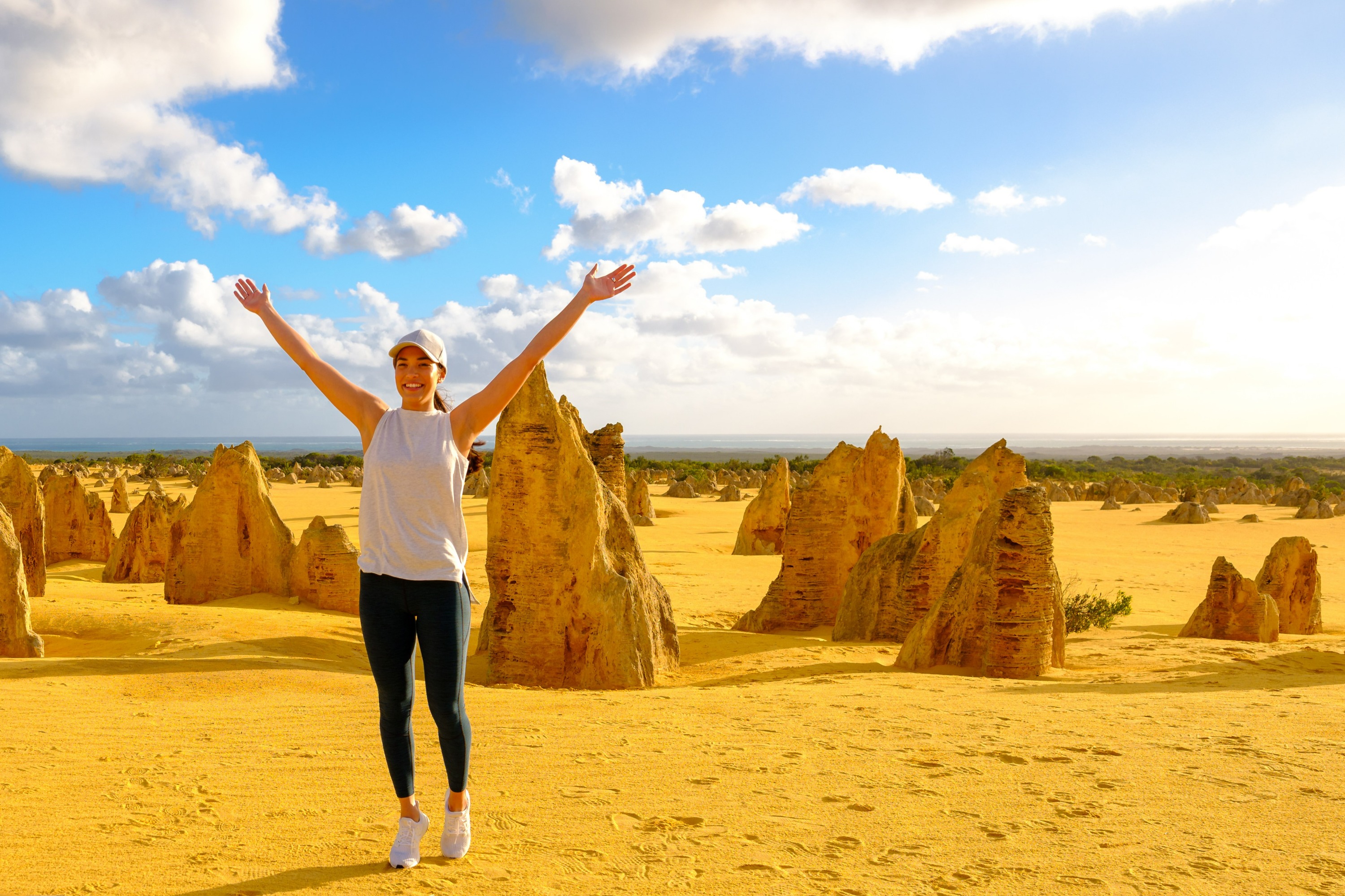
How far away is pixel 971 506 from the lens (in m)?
11.0

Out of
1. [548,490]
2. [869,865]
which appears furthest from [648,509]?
[869,865]

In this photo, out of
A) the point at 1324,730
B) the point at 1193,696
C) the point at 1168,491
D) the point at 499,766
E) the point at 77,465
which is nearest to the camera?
the point at 499,766

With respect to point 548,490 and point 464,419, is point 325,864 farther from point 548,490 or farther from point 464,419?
point 548,490

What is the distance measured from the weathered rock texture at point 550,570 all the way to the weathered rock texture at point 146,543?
29.5ft

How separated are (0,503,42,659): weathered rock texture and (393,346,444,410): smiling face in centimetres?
713

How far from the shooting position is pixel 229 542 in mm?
12500

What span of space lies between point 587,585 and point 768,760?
3.79 meters

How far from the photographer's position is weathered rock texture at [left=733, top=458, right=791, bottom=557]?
2173 cm

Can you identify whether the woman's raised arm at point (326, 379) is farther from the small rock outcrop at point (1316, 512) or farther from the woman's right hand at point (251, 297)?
the small rock outcrop at point (1316, 512)

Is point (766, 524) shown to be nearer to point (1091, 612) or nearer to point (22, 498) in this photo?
point (1091, 612)

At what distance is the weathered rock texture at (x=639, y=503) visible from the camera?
26.5m

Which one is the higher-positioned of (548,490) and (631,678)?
(548,490)

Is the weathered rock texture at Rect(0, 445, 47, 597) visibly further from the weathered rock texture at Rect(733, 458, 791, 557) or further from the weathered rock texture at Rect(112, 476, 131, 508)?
the weathered rock texture at Rect(733, 458, 791, 557)

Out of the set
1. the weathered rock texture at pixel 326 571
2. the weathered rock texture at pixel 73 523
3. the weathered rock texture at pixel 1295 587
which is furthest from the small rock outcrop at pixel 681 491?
the weathered rock texture at pixel 1295 587
